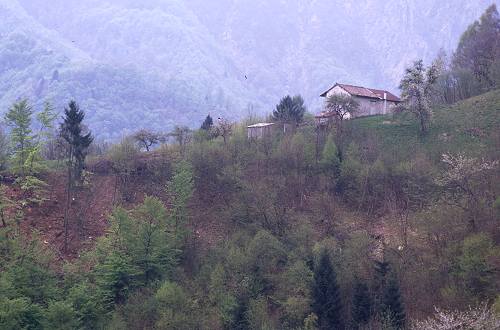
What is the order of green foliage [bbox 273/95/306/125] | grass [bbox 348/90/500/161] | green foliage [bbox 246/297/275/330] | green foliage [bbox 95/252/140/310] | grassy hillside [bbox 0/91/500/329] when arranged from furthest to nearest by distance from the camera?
1. green foliage [bbox 273/95/306/125]
2. grass [bbox 348/90/500/161]
3. green foliage [bbox 95/252/140/310]
4. grassy hillside [bbox 0/91/500/329]
5. green foliage [bbox 246/297/275/330]

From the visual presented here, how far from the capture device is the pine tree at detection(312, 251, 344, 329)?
107ft

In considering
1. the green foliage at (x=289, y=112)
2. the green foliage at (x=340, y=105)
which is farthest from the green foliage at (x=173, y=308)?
the green foliage at (x=289, y=112)

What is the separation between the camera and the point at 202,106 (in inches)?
4779

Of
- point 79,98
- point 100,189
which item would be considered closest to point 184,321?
point 100,189

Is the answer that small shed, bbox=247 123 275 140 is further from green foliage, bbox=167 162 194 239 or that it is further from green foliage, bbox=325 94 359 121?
green foliage, bbox=167 162 194 239

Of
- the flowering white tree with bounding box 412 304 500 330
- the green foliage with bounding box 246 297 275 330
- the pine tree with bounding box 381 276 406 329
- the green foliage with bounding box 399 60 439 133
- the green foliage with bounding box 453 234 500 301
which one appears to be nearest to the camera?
the flowering white tree with bounding box 412 304 500 330

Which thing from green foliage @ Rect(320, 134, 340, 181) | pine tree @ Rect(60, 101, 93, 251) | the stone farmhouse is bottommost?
green foliage @ Rect(320, 134, 340, 181)

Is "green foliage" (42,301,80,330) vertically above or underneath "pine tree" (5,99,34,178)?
underneath

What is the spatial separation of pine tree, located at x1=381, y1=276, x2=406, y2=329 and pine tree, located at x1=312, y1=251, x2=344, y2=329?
2.79m

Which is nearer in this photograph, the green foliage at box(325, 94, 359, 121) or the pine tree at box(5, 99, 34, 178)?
the pine tree at box(5, 99, 34, 178)

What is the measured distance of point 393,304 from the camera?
31406 millimetres

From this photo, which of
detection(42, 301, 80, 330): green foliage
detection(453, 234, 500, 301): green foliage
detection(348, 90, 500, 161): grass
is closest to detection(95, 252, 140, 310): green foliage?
detection(42, 301, 80, 330): green foliage

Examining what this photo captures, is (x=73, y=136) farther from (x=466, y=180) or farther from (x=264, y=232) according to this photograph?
(x=466, y=180)

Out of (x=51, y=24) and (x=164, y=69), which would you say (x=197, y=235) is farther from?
(x=51, y=24)
